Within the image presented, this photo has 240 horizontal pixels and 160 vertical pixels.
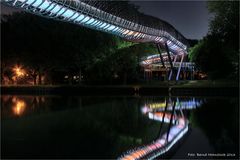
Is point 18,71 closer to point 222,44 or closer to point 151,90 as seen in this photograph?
point 151,90

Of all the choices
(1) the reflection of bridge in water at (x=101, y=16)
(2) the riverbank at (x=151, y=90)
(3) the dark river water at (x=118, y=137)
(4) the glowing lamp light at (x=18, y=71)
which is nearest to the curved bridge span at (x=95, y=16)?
(1) the reflection of bridge in water at (x=101, y=16)

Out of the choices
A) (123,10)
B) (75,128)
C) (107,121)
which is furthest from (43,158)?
(123,10)

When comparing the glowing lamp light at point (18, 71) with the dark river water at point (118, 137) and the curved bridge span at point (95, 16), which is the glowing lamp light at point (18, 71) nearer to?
the curved bridge span at point (95, 16)

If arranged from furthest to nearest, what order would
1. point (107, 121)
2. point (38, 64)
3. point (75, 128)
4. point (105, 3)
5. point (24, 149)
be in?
point (38, 64) < point (105, 3) < point (107, 121) < point (75, 128) < point (24, 149)

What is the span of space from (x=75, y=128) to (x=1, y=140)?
2.96 metres

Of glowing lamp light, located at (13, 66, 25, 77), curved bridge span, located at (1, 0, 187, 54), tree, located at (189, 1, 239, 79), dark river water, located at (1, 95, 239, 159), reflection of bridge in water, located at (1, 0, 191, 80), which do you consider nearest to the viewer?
dark river water, located at (1, 95, 239, 159)

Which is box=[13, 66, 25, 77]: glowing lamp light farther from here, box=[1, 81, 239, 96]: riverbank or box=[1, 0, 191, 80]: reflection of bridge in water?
box=[1, 0, 191, 80]: reflection of bridge in water

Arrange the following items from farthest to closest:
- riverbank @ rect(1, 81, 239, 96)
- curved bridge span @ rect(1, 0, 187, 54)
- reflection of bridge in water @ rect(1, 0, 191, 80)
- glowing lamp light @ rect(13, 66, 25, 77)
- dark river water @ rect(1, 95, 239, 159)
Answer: glowing lamp light @ rect(13, 66, 25, 77) → riverbank @ rect(1, 81, 239, 96) → reflection of bridge in water @ rect(1, 0, 191, 80) → curved bridge span @ rect(1, 0, 187, 54) → dark river water @ rect(1, 95, 239, 159)

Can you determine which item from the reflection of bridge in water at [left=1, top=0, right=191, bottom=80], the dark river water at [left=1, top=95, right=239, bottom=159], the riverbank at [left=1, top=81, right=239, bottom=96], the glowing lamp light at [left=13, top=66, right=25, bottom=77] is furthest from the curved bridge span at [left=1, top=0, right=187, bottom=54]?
the glowing lamp light at [left=13, top=66, right=25, bottom=77]

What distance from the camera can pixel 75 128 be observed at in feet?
44.0

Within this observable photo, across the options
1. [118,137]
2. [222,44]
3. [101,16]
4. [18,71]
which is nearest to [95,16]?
[101,16]

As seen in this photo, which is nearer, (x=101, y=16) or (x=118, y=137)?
(x=118, y=137)

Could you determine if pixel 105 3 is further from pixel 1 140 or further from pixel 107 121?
pixel 1 140

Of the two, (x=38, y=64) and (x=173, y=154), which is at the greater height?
(x=38, y=64)
